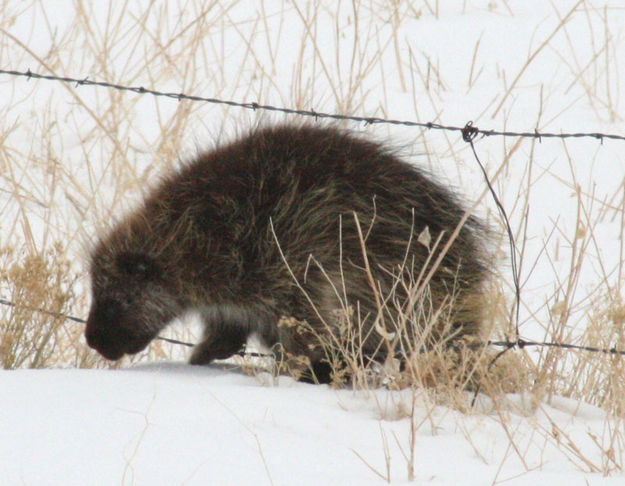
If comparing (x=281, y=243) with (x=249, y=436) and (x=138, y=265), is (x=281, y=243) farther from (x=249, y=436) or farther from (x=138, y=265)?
(x=249, y=436)

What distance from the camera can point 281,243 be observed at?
4211 mm

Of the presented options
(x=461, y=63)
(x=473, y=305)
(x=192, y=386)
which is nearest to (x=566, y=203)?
(x=461, y=63)

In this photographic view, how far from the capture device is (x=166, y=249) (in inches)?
170

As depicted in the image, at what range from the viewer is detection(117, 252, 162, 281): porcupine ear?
4324mm

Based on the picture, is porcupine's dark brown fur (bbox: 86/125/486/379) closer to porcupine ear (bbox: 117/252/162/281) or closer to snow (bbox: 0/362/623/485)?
porcupine ear (bbox: 117/252/162/281)

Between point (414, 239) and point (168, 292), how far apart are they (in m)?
1.07

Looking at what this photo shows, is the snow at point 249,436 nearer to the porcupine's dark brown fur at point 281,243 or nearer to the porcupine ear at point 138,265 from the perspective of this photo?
the porcupine's dark brown fur at point 281,243

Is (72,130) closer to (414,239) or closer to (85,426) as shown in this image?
(414,239)

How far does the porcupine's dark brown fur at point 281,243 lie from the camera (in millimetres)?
4125

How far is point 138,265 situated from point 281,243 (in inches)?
24.6

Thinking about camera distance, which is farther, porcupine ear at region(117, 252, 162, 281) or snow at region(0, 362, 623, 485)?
porcupine ear at region(117, 252, 162, 281)

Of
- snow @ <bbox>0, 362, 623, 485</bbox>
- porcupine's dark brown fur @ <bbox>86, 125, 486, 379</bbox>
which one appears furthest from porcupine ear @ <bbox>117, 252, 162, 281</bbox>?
snow @ <bbox>0, 362, 623, 485</bbox>

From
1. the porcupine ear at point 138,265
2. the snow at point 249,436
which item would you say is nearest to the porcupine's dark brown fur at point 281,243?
the porcupine ear at point 138,265

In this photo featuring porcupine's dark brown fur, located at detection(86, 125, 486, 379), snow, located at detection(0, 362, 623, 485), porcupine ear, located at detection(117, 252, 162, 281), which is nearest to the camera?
snow, located at detection(0, 362, 623, 485)
